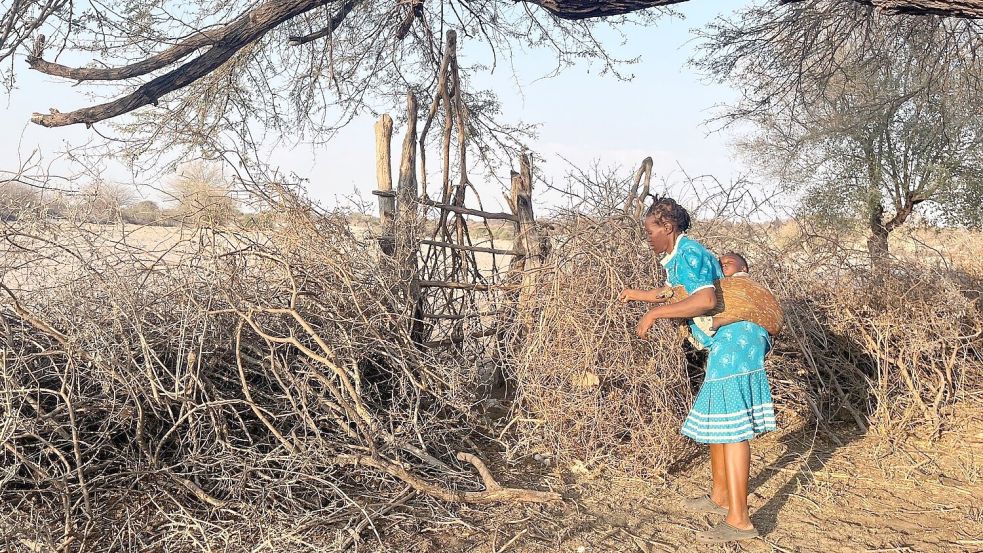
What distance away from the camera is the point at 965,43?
7.05 m

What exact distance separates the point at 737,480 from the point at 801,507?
2.73 ft

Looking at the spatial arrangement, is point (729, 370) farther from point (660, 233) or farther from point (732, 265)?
point (660, 233)

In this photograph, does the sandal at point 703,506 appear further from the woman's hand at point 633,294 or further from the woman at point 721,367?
the woman's hand at point 633,294

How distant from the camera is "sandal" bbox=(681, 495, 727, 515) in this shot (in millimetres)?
3928

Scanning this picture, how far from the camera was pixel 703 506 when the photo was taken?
3967 mm

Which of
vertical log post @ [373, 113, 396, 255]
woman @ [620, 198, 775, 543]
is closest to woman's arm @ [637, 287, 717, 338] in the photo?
woman @ [620, 198, 775, 543]

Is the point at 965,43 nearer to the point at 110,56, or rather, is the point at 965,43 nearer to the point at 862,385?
the point at 862,385

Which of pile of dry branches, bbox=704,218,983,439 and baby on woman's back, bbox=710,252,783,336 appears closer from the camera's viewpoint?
baby on woman's back, bbox=710,252,783,336

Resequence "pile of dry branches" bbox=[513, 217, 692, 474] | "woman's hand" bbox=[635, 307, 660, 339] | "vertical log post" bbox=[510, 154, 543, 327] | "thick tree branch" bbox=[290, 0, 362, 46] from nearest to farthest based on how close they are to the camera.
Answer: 1. "woman's hand" bbox=[635, 307, 660, 339]
2. "pile of dry branches" bbox=[513, 217, 692, 474]
3. "vertical log post" bbox=[510, 154, 543, 327]
4. "thick tree branch" bbox=[290, 0, 362, 46]

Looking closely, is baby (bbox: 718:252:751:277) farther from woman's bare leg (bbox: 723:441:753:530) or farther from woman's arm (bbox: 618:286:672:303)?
woman's bare leg (bbox: 723:441:753:530)

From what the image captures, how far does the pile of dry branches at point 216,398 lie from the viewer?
11.0ft

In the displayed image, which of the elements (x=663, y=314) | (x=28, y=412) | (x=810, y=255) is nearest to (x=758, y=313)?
(x=663, y=314)

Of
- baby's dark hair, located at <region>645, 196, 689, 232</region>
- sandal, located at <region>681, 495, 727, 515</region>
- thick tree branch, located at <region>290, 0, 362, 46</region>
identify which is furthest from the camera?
thick tree branch, located at <region>290, 0, 362, 46</region>

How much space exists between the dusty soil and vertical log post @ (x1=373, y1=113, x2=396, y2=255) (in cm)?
213
